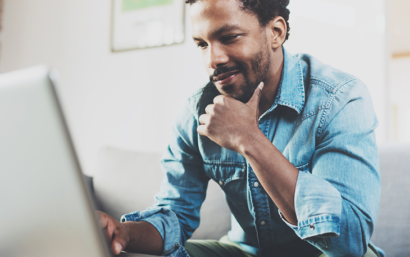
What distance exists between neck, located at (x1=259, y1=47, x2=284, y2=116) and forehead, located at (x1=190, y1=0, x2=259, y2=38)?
5.9 inches

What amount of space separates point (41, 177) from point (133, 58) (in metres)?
1.87

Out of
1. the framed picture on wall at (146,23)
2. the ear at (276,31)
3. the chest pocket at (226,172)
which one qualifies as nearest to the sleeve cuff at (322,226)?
the chest pocket at (226,172)

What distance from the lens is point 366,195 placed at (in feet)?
2.27

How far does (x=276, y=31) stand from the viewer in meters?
0.94

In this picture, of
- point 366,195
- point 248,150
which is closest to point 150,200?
point 248,150

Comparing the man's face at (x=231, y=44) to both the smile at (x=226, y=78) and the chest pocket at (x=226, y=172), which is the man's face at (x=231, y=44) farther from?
the chest pocket at (x=226, y=172)

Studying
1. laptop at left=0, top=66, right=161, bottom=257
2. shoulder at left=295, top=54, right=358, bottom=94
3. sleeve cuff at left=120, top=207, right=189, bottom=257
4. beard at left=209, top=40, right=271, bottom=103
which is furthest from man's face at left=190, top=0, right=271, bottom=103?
laptop at left=0, top=66, right=161, bottom=257

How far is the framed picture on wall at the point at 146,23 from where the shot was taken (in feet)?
6.54

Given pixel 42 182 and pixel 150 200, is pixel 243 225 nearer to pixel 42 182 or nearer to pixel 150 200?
pixel 150 200

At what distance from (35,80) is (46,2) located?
8.17 ft

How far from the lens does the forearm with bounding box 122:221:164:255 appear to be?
68 centimetres

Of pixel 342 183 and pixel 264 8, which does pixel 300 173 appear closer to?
pixel 342 183

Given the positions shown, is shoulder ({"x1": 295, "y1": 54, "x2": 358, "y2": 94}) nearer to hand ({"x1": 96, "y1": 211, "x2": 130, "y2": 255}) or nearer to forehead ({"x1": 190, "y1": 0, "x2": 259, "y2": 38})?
forehead ({"x1": 190, "y1": 0, "x2": 259, "y2": 38})

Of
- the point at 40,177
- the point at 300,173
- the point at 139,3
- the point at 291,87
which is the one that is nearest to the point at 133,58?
the point at 139,3
